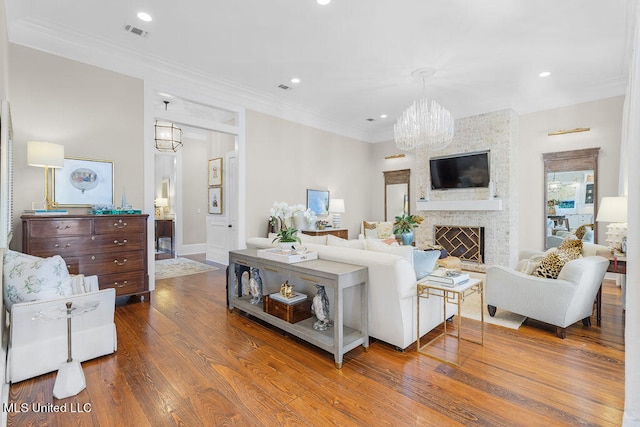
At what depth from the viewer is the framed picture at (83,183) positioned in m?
3.70

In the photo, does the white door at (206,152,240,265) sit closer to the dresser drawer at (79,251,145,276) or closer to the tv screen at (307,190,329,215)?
the tv screen at (307,190,329,215)

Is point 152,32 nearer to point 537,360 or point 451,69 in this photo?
point 451,69

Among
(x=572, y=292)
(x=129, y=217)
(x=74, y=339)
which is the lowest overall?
(x=74, y=339)

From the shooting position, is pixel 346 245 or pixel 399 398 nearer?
pixel 399 398

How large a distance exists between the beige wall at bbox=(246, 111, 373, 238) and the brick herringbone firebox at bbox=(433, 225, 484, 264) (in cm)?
215

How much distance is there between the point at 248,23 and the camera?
350 cm

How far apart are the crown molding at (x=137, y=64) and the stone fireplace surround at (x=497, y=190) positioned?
347 cm

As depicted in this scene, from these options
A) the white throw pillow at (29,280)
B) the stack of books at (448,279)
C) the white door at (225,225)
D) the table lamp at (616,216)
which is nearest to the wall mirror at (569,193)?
the table lamp at (616,216)

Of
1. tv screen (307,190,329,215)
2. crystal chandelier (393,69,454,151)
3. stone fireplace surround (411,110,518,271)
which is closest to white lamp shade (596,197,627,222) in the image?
crystal chandelier (393,69,454,151)

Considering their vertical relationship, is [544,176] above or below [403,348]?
above

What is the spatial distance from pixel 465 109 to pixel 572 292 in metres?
4.52

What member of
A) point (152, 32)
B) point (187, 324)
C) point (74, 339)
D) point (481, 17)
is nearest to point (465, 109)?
point (481, 17)

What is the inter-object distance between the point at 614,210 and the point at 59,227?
605 centimetres

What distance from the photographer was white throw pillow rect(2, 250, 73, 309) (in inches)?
88.4
